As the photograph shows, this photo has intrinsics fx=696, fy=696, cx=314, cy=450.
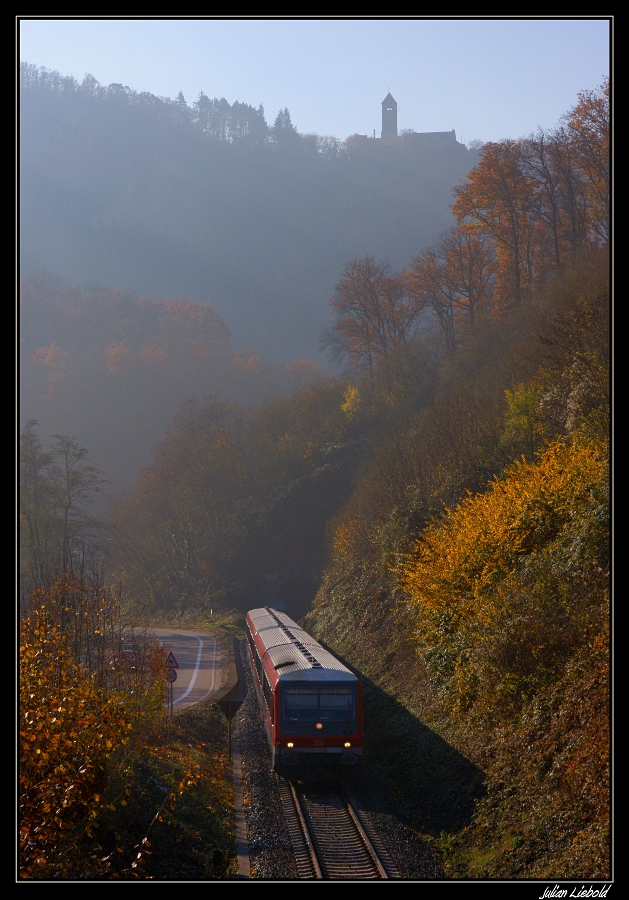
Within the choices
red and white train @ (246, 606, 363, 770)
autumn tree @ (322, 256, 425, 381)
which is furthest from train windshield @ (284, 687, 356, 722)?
autumn tree @ (322, 256, 425, 381)

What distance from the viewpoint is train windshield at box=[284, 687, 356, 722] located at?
14297mm

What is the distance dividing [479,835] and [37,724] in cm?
712

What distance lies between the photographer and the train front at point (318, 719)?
1416 cm

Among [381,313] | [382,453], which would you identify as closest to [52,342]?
[381,313]

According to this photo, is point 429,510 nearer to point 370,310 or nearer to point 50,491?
point 50,491

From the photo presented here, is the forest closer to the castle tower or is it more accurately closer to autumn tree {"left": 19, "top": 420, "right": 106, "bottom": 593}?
autumn tree {"left": 19, "top": 420, "right": 106, "bottom": 593}

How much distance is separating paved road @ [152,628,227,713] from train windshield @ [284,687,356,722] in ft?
28.5

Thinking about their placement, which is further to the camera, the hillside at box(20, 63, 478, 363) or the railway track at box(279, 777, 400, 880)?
the hillside at box(20, 63, 478, 363)

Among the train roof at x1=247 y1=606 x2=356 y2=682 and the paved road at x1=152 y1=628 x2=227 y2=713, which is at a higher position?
the train roof at x1=247 y1=606 x2=356 y2=682

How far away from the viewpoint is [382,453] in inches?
1369

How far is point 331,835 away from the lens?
1182 cm

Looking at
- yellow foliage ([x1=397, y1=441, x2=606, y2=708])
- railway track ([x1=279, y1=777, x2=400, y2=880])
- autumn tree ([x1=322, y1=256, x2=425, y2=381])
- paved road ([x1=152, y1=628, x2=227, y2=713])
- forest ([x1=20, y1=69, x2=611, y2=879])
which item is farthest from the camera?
autumn tree ([x1=322, y1=256, x2=425, y2=381])

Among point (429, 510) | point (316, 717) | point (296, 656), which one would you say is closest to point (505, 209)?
point (429, 510)

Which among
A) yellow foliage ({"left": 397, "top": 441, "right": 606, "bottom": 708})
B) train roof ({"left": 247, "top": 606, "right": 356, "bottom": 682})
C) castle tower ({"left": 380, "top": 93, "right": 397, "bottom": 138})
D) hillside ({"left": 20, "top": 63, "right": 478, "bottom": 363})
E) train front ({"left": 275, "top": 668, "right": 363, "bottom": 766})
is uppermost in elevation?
castle tower ({"left": 380, "top": 93, "right": 397, "bottom": 138})
